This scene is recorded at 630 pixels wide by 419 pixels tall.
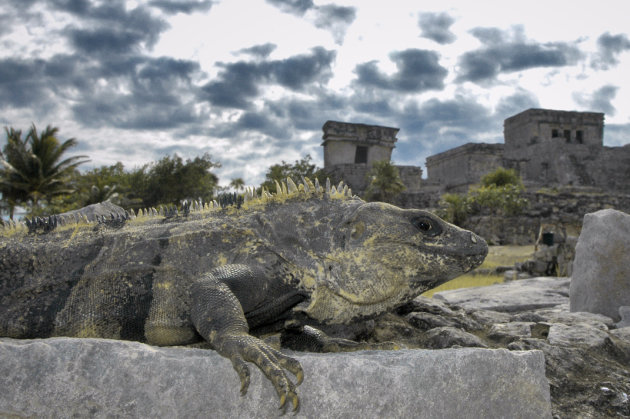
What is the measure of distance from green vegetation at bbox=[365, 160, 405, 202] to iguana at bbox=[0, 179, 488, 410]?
30.5 metres

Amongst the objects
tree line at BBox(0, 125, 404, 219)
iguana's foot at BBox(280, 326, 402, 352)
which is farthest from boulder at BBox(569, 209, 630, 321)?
tree line at BBox(0, 125, 404, 219)

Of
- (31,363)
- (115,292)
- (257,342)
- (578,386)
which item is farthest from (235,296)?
(578,386)

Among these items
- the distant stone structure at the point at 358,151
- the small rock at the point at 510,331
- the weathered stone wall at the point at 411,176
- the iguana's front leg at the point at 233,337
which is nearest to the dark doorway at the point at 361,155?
the distant stone structure at the point at 358,151

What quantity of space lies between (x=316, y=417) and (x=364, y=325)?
182cm

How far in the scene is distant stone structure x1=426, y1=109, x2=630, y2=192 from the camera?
43406 millimetres

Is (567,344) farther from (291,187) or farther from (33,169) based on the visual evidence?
(33,169)

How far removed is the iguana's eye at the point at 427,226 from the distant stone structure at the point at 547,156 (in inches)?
1605

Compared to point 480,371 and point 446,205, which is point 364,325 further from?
point 446,205

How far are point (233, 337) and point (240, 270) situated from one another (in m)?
0.55

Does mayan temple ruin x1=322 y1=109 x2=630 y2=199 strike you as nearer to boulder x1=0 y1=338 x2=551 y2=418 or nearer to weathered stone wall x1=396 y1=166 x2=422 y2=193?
weathered stone wall x1=396 y1=166 x2=422 y2=193

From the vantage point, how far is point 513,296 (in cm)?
868

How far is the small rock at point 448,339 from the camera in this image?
13.9 ft

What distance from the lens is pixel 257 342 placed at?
9.23ft

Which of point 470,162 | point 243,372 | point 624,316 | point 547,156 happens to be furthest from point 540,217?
point 243,372
